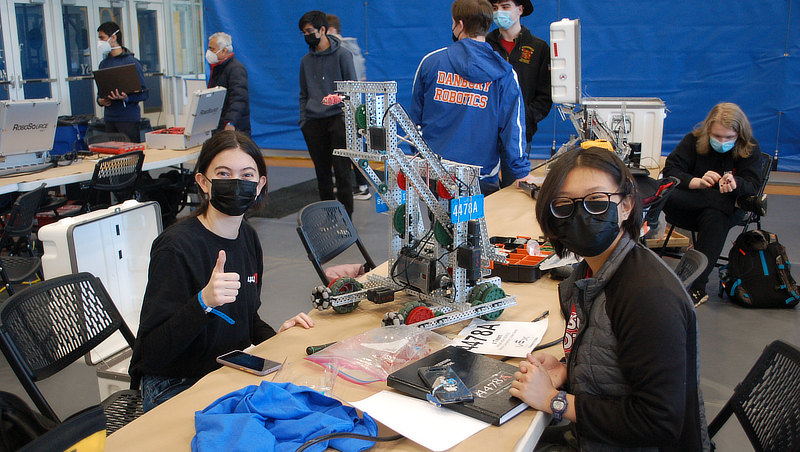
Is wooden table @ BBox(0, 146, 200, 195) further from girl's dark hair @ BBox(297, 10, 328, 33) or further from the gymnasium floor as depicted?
girl's dark hair @ BBox(297, 10, 328, 33)

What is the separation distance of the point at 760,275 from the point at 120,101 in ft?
19.0

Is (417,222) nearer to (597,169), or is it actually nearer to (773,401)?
(597,169)

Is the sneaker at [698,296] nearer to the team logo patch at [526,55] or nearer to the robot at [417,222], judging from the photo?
the team logo patch at [526,55]

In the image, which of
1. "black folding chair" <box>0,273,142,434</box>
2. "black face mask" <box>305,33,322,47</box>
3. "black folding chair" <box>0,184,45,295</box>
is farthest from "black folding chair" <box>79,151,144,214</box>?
"black folding chair" <box>0,273,142,434</box>

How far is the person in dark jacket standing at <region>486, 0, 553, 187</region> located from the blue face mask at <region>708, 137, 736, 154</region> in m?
1.11

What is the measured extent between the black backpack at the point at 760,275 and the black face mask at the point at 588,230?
2904 mm

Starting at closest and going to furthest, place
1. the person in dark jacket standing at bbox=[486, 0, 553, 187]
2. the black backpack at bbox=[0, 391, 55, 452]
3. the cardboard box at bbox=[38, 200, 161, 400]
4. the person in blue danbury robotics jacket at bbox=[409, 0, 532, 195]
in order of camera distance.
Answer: the black backpack at bbox=[0, 391, 55, 452] → the cardboard box at bbox=[38, 200, 161, 400] → the person in blue danbury robotics jacket at bbox=[409, 0, 532, 195] → the person in dark jacket standing at bbox=[486, 0, 553, 187]

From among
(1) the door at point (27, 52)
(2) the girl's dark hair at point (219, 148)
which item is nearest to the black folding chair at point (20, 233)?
(2) the girl's dark hair at point (219, 148)

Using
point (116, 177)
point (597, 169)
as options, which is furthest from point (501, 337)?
point (116, 177)

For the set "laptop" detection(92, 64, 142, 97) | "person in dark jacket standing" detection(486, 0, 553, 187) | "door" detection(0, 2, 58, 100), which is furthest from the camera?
"door" detection(0, 2, 58, 100)

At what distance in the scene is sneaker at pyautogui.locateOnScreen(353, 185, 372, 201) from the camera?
Result: 6914mm

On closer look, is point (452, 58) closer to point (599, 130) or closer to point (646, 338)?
point (599, 130)

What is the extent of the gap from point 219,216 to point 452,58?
176 cm

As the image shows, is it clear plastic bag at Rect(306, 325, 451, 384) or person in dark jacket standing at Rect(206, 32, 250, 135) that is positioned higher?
person in dark jacket standing at Rect(206, 32, 250, 135)
